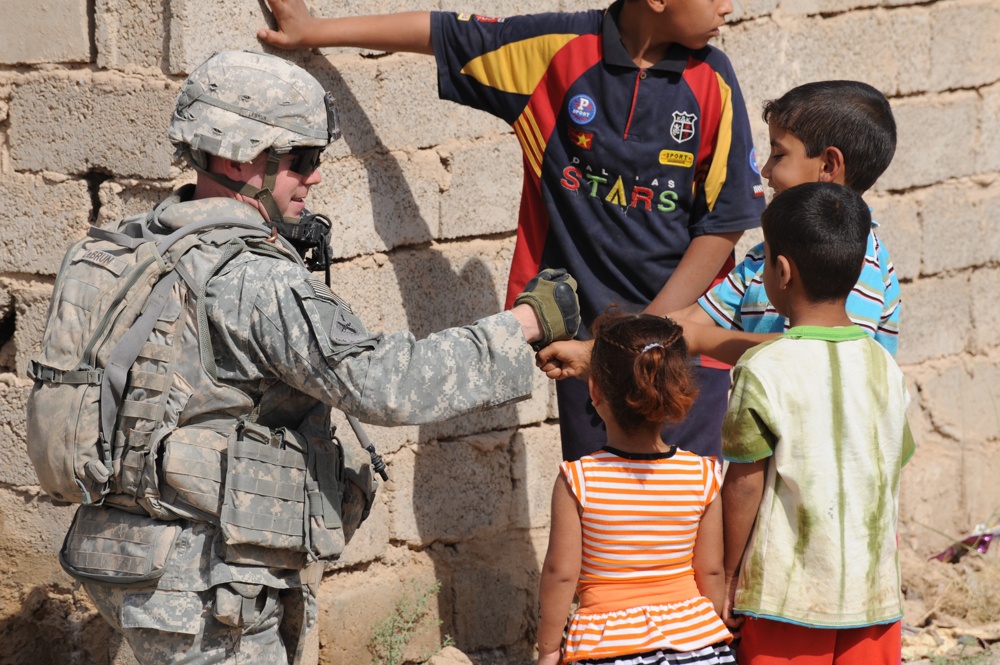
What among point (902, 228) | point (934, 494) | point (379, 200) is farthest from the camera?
point (934, 494)

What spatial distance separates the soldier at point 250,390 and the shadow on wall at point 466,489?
1.10 meters

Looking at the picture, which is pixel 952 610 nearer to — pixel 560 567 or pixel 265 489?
pixel 560 567

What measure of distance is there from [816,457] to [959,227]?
315cm

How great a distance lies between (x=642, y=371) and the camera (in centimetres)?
242

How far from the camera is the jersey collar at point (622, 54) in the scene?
331cm

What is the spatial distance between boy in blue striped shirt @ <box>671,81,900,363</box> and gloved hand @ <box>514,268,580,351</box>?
1.10 feet

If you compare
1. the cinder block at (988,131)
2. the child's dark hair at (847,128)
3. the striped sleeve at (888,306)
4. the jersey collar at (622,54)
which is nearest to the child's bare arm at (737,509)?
the striped sleeve at (888,306)

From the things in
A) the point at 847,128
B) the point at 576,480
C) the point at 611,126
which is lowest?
the point at 576,480

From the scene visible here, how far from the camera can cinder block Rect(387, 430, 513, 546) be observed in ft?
12.9

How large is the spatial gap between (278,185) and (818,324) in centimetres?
121

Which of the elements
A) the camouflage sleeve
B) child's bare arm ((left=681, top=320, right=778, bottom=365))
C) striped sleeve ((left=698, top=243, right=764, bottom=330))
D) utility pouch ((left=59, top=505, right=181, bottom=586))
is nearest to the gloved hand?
the camouflage sleeve

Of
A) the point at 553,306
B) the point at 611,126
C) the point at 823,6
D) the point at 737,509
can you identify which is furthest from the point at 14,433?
the point at 823,6

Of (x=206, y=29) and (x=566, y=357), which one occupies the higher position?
(x=206, y=29)

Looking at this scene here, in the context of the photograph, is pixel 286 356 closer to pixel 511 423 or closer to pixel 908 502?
pixel 511 423
